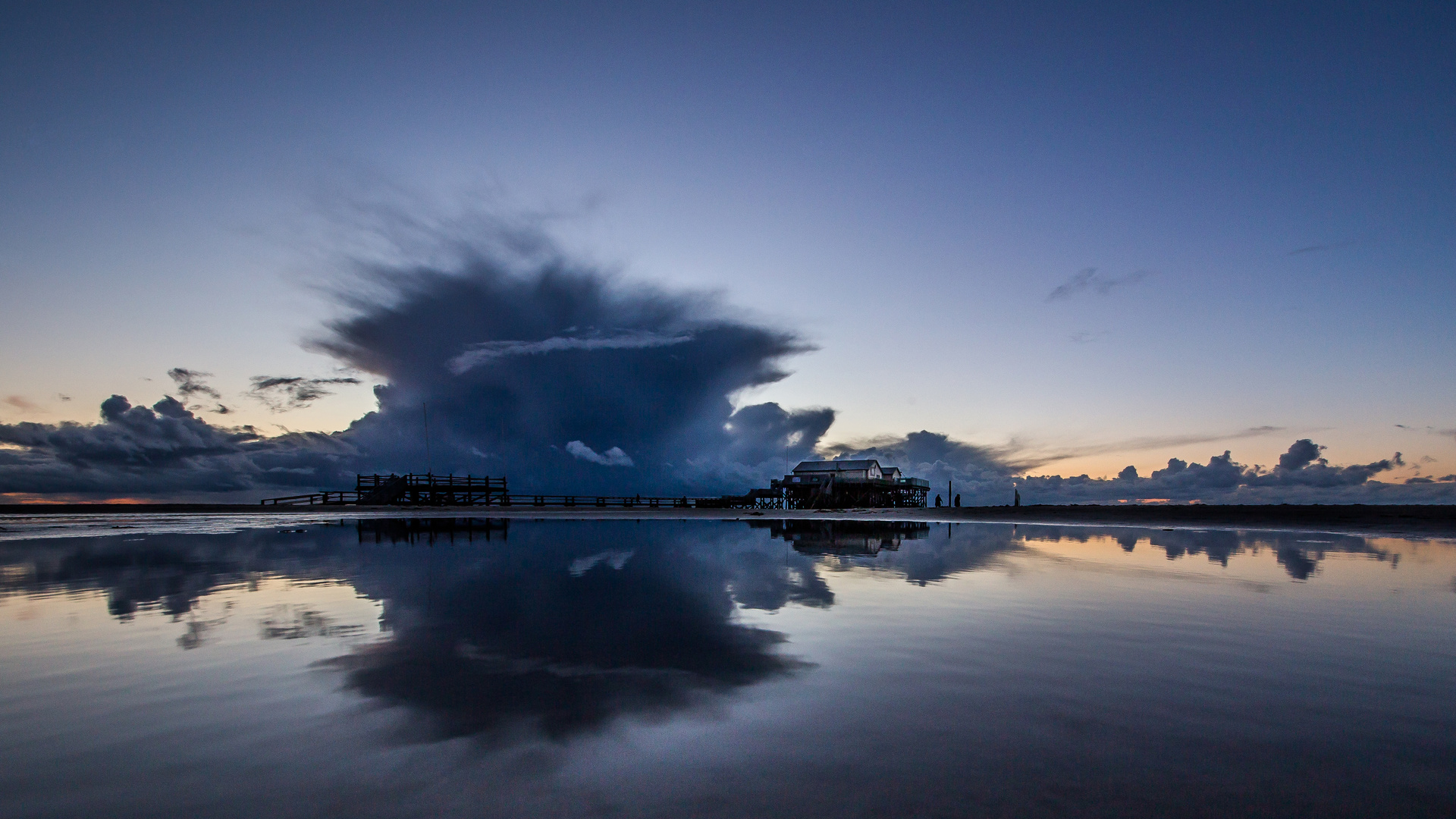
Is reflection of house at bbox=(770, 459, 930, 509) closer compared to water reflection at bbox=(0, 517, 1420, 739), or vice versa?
water reflection at bbox=(0, 517, 1420, 739)

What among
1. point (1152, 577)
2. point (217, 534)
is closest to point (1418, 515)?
point (1152, 577)

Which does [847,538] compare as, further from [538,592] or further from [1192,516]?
[1192,516]

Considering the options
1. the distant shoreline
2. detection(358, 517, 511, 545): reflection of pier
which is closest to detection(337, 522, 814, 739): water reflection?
detection(358, 517, 511, 545): reflection of pier

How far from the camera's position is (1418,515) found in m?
43.2

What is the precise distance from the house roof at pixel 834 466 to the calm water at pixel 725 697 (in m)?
67.4

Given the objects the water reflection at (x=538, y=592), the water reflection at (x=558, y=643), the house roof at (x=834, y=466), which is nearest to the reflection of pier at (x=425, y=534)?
the water reflection at (x=538, y=592)

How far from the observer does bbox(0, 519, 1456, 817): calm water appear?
3936mm

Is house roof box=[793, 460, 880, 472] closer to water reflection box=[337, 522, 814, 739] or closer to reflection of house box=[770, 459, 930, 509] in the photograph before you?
reflection of house box=[770, 459, 930, 509]

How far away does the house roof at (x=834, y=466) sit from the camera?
266 ft

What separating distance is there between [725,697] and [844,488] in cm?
7013

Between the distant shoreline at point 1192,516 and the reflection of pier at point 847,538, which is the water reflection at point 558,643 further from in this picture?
the distant shoreline at point 1192,516

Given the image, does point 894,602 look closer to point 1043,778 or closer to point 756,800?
point 1043,778

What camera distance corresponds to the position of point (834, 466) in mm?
82500

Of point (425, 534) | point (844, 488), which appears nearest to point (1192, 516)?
point (844, 488)
